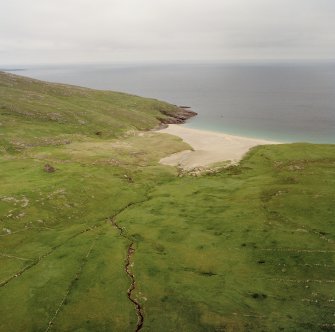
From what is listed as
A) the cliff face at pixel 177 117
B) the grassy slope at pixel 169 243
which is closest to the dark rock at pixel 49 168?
the grassy slope at pixel 169 243

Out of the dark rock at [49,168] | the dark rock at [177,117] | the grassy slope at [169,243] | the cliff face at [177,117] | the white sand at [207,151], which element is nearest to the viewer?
the grassy slope at [169,243]

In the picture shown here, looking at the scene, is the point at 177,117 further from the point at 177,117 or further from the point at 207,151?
the point at 207,151

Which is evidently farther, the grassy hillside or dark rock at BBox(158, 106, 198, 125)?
dark rock at BBox(158, 106, 198, 125)

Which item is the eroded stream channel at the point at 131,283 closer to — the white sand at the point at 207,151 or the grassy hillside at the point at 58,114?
the white sand at the point at 207,151

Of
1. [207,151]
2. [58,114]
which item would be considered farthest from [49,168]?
[58,114]

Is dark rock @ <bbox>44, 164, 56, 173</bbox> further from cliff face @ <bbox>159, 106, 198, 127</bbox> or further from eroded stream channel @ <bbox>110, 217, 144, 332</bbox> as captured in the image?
cliff face @ <bbox>159, 106, 198, 127</bbox>

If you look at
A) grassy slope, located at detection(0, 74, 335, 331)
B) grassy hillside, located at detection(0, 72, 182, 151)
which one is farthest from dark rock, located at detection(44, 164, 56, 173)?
→ grassy hillside, located at detection(0, 72, 182, 151)

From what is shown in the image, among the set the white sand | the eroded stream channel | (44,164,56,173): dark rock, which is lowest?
the eroded stream channel
